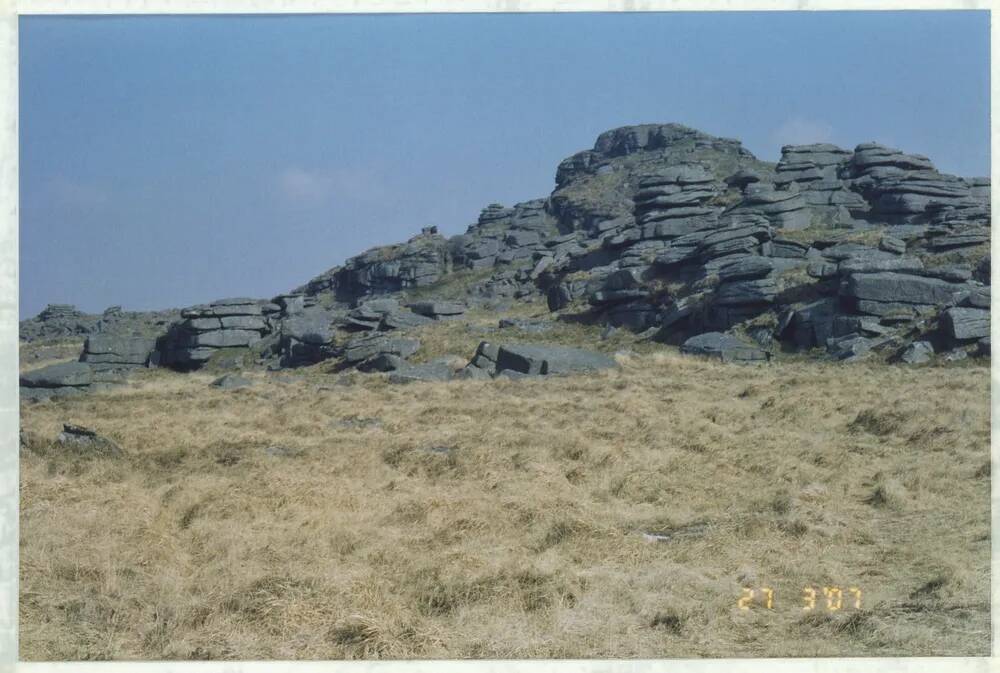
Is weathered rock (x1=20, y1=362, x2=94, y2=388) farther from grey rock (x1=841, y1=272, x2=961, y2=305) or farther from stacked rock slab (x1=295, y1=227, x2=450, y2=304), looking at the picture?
stacked rock slab (x1=295, y1=227, x2=450, y2=304)

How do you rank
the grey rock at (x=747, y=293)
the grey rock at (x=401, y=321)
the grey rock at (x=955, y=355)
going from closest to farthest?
the grey rock at (x=955, y=355) → the grey rock at (x=747, y=293) → the grey rock at (x=401, y=321)

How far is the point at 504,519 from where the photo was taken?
10.7 meters

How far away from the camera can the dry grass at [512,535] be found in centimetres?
722

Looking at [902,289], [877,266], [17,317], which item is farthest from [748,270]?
[17,317]

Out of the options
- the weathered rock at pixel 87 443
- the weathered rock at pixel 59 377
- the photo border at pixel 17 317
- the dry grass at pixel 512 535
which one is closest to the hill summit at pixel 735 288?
the weathered rock at pixel 59 377

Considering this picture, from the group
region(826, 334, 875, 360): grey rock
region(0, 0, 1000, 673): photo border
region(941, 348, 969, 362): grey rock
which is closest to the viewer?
region(0, 0, 1000, 673): photo border

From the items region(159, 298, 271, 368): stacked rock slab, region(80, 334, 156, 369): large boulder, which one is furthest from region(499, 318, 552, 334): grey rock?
region(80, 334, 156, 369): large boulder

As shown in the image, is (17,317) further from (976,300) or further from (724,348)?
(976,300)

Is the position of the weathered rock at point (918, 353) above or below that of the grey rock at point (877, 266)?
below

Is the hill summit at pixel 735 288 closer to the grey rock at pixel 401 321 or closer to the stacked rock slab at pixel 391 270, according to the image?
the grey rock at pixel 401 321

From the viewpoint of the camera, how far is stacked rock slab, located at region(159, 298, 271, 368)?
153 feet
